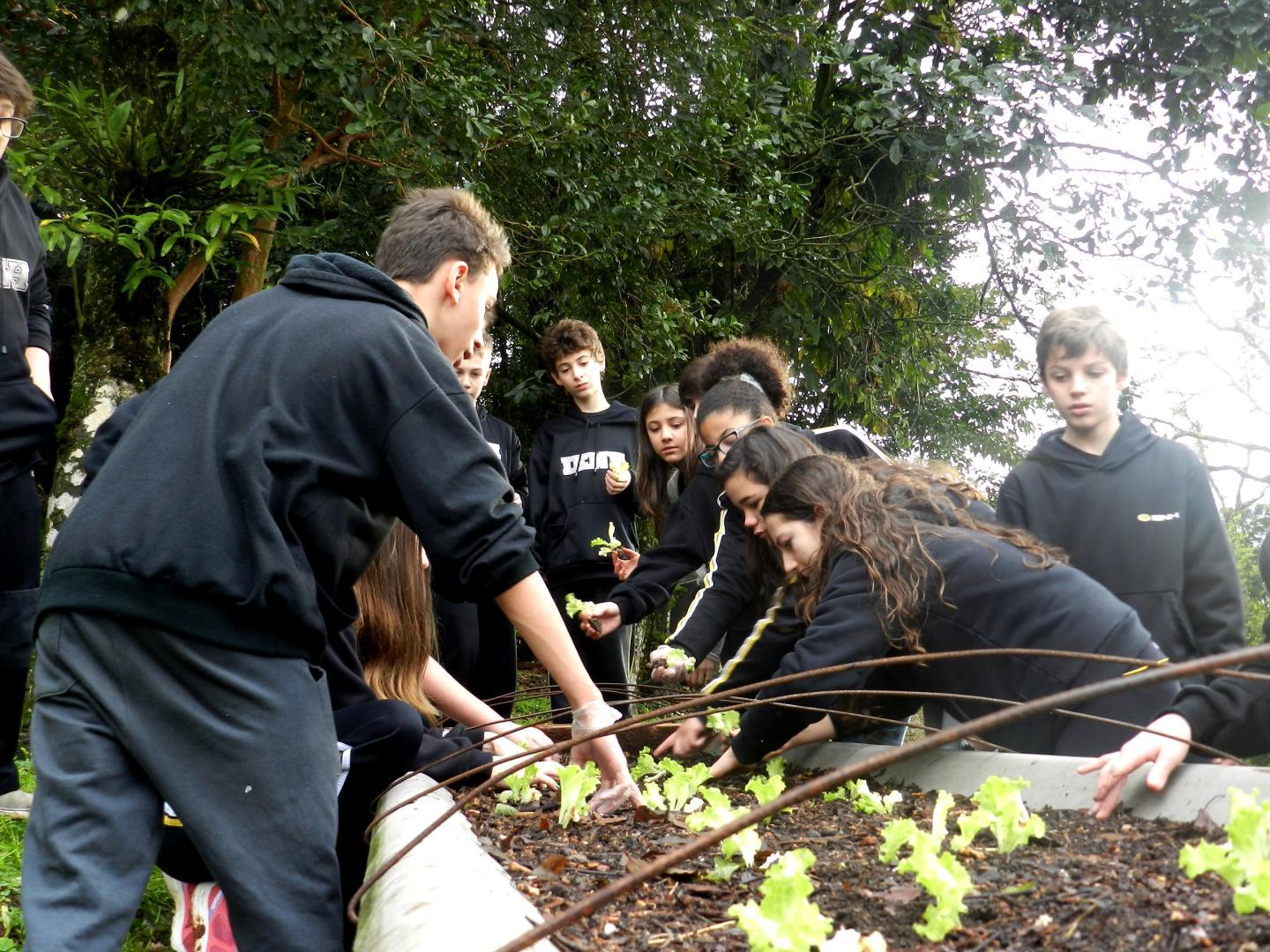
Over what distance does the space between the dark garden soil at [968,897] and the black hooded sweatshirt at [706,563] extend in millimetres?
1782

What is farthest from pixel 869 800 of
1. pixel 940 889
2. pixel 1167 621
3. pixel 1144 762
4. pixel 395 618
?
pixel 1167 621

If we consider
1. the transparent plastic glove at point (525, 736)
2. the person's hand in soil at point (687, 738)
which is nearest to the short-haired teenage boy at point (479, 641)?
the transparent plastic glove at point (525, 736)

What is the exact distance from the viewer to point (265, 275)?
621 centimetres

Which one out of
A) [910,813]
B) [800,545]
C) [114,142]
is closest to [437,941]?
[910,813]

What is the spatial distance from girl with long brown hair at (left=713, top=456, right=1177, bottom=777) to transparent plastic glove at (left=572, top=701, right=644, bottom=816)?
492 millimetres

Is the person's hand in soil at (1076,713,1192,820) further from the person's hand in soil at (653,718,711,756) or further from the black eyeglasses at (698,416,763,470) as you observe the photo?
the black eyeglasses at (698,416,763,470)

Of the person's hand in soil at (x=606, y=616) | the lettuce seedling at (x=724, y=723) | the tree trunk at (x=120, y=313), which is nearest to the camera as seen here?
the lettuce seedling at (x=724, y=723)

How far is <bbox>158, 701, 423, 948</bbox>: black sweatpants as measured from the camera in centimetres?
251

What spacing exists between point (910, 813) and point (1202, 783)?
26.8 inches

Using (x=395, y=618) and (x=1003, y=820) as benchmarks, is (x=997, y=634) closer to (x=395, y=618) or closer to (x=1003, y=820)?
(x=1003, y=820)

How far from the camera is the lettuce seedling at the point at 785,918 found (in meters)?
1.38

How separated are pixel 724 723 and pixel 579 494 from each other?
238cm

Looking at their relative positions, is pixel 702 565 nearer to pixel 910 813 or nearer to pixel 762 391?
pixel 762 391

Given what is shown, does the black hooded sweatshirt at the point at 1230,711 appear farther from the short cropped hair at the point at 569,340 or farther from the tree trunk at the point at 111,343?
the tree trunk at the point at 111,343
